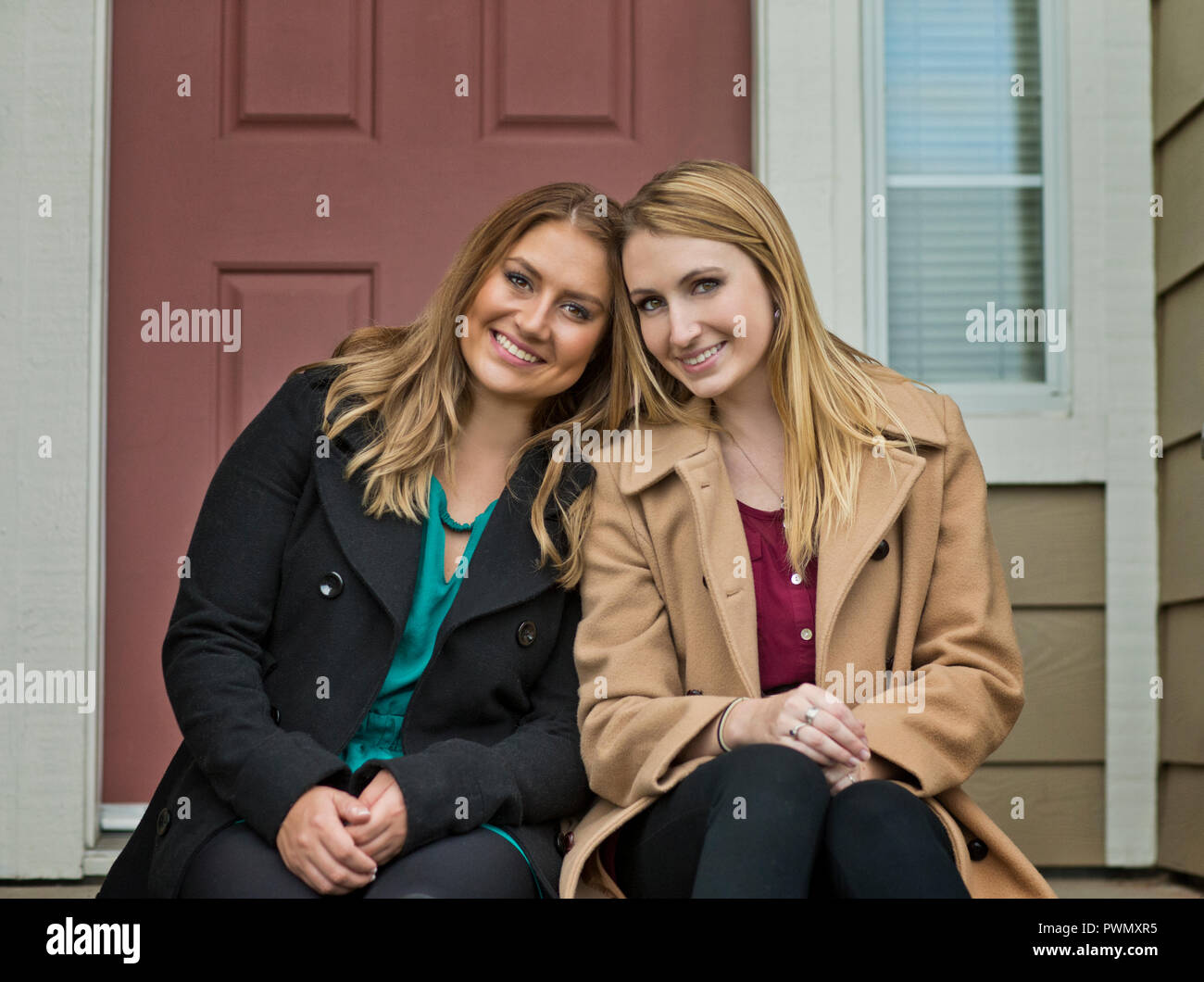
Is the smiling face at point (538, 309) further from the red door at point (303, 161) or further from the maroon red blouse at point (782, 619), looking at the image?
the red door at point (303, 161)

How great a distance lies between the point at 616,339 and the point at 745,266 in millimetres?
242

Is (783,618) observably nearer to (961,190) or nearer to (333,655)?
(333,655)

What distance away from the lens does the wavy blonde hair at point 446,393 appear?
1.96 metres

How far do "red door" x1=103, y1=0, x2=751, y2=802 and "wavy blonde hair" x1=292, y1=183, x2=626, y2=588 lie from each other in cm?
61

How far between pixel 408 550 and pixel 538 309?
416 millimetres

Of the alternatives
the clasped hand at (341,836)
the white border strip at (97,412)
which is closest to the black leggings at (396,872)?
the clasped hand at (341,836)

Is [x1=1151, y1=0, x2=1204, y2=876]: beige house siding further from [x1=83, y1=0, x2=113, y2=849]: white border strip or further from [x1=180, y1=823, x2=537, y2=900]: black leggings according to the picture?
[x1=83, y1=0, x2=113, y2=849]: white border strip

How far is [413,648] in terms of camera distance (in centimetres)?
192

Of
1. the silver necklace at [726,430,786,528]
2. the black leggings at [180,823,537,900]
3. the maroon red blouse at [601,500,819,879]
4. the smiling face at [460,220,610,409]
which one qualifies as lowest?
the black leggings at [180,823,537,900]

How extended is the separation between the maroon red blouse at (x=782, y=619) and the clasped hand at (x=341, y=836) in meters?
0.35

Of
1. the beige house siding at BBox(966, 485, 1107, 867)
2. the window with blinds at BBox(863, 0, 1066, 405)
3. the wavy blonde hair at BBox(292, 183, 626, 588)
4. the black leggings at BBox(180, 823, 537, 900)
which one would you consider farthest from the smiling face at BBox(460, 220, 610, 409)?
the beige house siding at BBox(966, 485, 1107, 867)

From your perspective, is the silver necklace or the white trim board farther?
the white trim board

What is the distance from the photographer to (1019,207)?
2688mm

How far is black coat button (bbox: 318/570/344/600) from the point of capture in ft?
6.18
